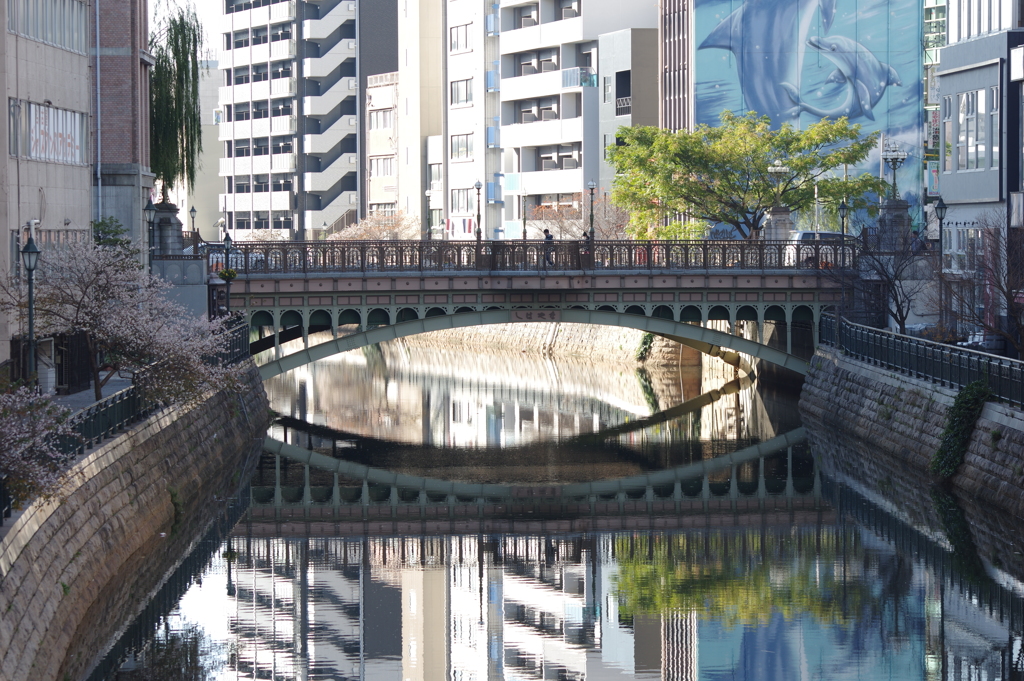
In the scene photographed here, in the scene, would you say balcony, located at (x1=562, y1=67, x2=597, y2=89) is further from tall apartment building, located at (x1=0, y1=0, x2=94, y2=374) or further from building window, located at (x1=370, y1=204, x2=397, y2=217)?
tall apartment building, located at (x1=0, y1=0, x2=94, y2=374)

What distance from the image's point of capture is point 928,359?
4409 centimetres

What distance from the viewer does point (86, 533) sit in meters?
27.2

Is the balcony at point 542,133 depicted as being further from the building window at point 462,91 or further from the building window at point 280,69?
the building window at point 280,69

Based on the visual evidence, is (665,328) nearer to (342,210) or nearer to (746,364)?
(746,364)

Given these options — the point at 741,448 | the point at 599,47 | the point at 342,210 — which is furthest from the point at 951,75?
the point at 342,210

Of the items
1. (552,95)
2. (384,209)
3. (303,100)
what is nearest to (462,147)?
(552,95)

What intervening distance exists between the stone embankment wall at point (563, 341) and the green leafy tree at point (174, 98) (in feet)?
83.6

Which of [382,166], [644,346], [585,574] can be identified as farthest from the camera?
[382,166]

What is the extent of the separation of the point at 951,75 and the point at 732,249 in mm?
9460

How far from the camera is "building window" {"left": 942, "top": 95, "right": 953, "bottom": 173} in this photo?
58000 mm

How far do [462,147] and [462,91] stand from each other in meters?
3.66

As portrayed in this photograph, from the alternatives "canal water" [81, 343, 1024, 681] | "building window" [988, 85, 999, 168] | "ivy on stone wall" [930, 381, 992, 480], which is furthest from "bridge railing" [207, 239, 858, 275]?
"ivy on stone wall" [930, 381, 992, 480]

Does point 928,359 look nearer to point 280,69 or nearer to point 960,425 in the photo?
point 960,425

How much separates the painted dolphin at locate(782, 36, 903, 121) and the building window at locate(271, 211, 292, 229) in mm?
51063
